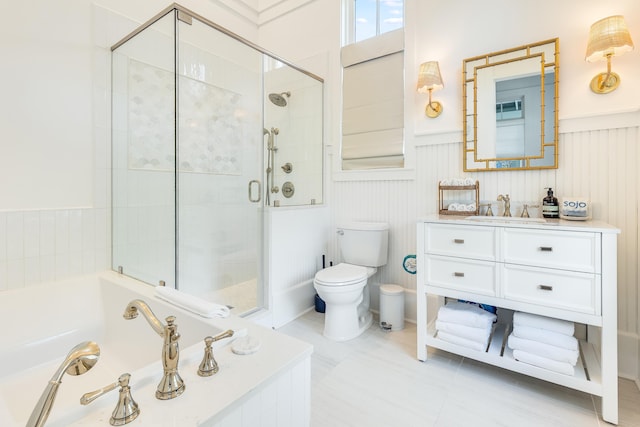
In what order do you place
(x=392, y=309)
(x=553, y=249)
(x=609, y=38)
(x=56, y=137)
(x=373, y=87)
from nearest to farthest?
(x=553, y=249) < (x=609, y=38) < (x=56, y=137) < (x=392, y=309) < (x=373, y=87)

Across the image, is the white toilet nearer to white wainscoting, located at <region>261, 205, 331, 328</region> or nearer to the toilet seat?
the toilet seat

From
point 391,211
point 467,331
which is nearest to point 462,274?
point 467,331

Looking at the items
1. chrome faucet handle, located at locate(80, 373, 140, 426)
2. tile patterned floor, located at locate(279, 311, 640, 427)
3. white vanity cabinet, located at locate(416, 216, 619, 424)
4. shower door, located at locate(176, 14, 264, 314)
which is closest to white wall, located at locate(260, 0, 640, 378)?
white vanity cabinet, located at locate(416, 216, 619, 424)

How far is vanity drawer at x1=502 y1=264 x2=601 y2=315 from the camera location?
1.42m

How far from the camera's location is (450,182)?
215cm

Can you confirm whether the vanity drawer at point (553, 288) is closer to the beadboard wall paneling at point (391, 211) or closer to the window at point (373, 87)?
the beadboard wall paneling at point (391, 211)

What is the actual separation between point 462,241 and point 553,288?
46 centimetres

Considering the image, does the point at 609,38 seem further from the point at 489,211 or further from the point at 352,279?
the point at 352,279

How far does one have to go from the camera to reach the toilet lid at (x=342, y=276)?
212 cm

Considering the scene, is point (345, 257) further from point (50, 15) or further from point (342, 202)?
point (50, 15)

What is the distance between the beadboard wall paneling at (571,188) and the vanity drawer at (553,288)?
22.5 inches

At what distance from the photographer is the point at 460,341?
1.78 meters

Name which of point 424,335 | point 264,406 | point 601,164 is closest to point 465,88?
point 601,164

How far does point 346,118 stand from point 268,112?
0.72m
